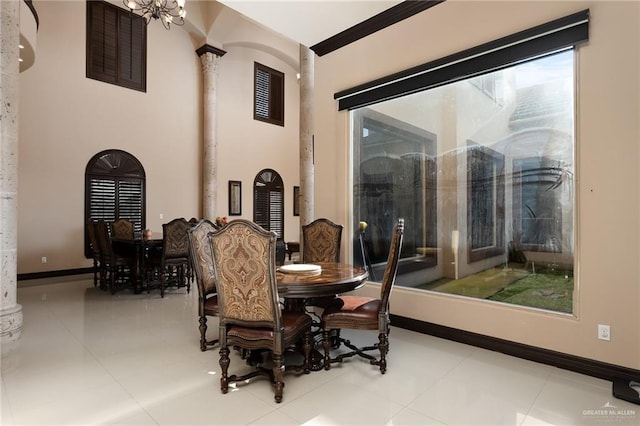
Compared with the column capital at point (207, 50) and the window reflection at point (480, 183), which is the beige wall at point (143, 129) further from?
the window reflection at point (480, 183)

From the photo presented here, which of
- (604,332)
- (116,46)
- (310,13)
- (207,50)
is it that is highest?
(207,50)

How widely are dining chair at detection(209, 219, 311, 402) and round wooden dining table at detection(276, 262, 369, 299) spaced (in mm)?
199

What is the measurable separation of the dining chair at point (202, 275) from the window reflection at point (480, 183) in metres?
1.94

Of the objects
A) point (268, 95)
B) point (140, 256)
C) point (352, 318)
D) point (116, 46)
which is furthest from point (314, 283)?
point (268, 95)

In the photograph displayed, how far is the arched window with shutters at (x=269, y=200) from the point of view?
32.7 feet

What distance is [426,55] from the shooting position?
3.56 meters

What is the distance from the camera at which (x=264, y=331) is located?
2271 mm

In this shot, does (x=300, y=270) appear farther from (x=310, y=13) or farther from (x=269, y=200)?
(x=269, y=200)

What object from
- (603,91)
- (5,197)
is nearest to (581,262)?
(603,91)

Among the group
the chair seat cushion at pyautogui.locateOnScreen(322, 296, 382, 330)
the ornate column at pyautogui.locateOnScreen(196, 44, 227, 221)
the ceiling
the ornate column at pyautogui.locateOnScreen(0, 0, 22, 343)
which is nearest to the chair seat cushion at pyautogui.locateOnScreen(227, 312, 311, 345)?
the chair seat cushion at pyautogui.locateOnScreen(322, 296, 382, 330)

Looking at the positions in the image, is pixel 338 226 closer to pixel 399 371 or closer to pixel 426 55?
pixel 399 371

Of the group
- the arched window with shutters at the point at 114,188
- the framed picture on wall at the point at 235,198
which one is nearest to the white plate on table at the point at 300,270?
the arched window with shutters at the point at 114,188

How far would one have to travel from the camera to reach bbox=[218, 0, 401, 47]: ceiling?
143 inches

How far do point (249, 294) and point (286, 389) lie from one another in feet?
2.45
